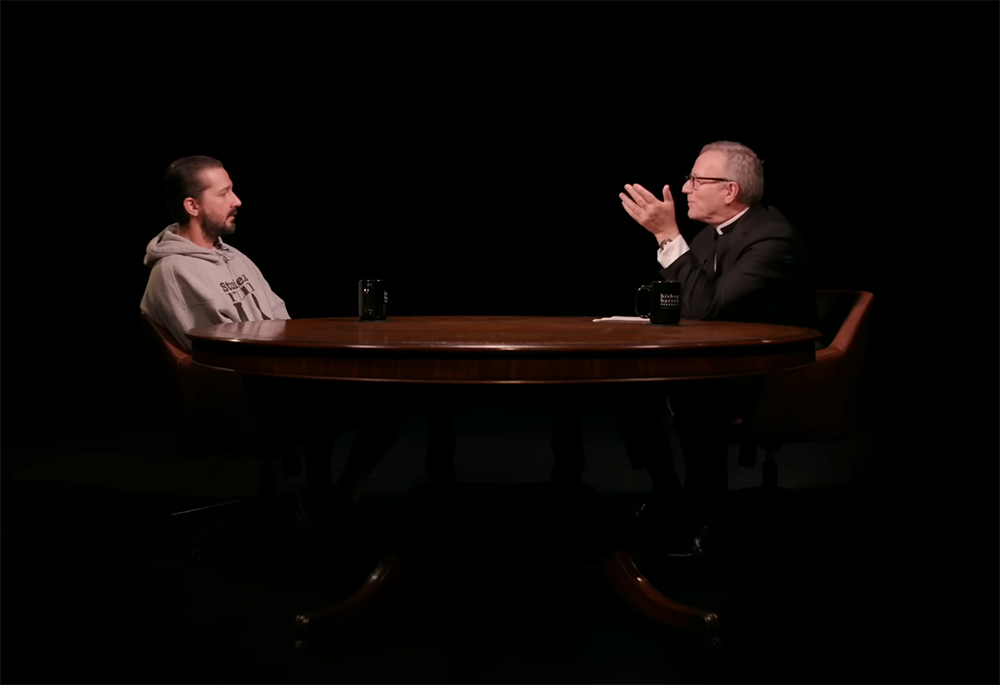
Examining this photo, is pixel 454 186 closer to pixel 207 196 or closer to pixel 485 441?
pixel 485 441

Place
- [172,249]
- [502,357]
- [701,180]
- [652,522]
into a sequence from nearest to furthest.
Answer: [502,357] → [652,522] → [172,249] → [701,180]

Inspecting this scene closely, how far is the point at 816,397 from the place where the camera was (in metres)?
2.31

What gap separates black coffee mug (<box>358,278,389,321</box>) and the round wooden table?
→ 0.53m

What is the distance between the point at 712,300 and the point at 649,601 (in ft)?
3.00

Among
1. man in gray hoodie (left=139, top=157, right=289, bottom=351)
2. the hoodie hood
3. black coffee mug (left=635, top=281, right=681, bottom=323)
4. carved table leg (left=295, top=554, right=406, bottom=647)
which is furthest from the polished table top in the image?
the hoodie hood

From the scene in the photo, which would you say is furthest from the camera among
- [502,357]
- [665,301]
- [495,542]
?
[665,301]

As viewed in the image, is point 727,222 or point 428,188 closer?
point 727,222

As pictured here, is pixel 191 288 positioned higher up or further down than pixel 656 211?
further down

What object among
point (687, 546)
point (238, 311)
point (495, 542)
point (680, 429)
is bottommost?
point (687, 546)

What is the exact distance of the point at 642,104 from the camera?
16.8 feet

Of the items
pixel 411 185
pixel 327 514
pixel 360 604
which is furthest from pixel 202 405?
pixel 411 185

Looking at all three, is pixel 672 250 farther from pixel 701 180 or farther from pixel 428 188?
pixel 428 188

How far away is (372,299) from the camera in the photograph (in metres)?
2.40

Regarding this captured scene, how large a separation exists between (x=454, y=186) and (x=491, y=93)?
0.58 meters
